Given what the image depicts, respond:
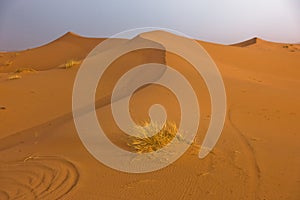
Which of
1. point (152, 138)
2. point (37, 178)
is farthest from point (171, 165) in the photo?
point (37, 178)

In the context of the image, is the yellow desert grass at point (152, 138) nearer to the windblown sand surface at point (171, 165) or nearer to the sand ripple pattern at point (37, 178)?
the windblown sand surface at point (171, 165)

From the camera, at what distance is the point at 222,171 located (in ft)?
15.4

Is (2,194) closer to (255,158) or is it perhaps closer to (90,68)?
(255,158)

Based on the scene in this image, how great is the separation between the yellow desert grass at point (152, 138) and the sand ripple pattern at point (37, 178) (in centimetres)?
104

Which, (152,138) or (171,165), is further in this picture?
(152,138)

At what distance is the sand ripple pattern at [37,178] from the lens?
14.3 ft

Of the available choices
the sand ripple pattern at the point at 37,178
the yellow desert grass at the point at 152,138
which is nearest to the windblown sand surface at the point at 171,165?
the sand ripple pattern at the point at 37,178

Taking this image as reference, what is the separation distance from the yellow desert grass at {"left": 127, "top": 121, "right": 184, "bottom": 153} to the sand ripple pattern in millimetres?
1044

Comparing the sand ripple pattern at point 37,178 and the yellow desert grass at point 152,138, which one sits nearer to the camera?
the sand ripple pattern at point 37,178

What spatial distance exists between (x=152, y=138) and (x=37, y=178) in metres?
1.83

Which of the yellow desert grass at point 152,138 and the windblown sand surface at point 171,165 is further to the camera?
the yellow desert grass at point 152,138

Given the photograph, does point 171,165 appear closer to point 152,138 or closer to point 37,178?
point 152,138

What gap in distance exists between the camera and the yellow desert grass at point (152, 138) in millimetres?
5267

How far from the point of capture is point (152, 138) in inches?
211
